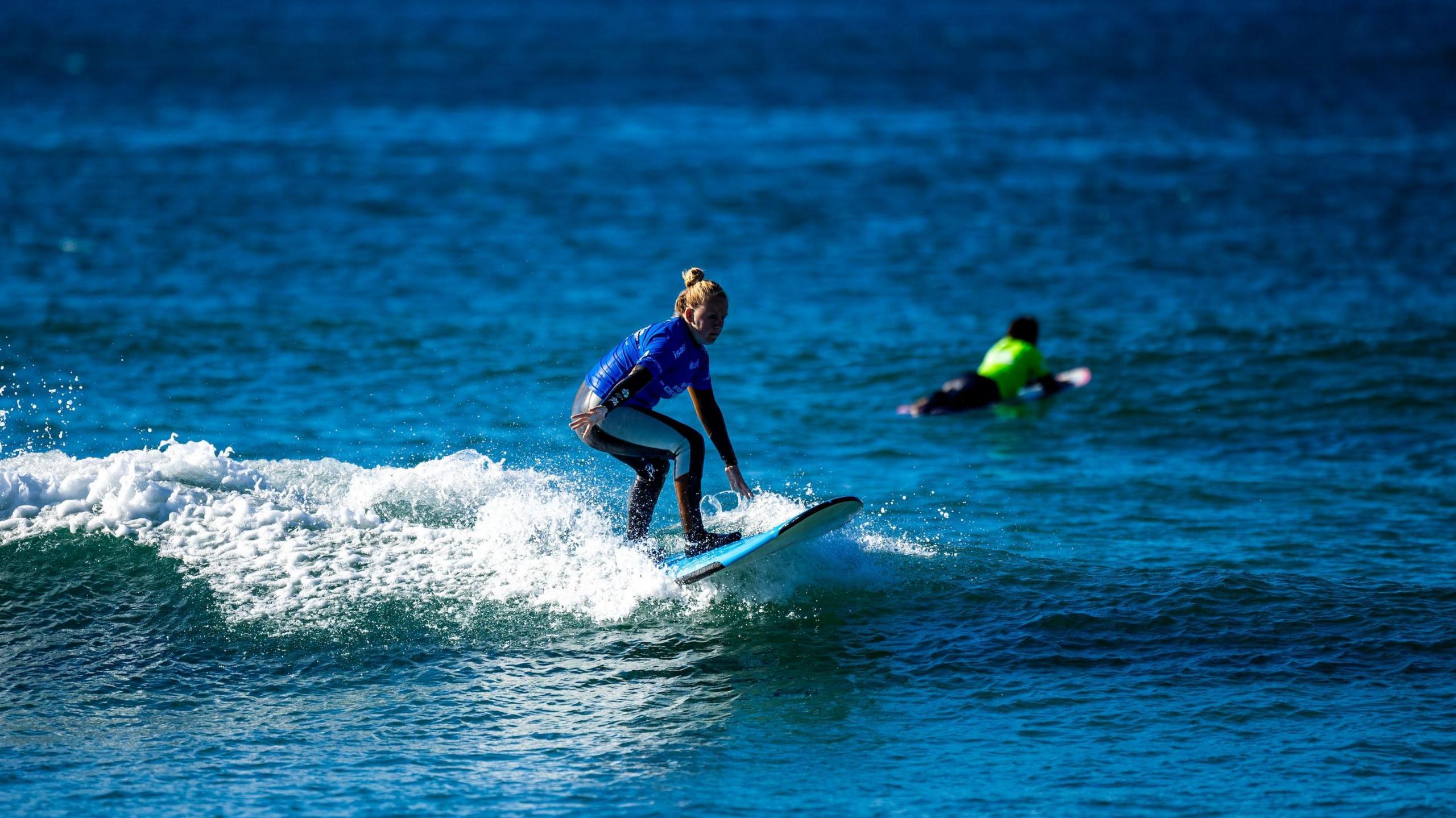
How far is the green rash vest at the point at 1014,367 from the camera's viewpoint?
57.8 feet

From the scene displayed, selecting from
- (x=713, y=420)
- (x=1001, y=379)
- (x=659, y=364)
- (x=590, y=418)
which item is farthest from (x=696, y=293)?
(x=1001, y=379)

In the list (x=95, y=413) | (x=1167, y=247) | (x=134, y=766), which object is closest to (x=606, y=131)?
(x=1167, y=247)

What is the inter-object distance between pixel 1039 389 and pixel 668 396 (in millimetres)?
9062

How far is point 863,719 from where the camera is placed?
869 centimetres

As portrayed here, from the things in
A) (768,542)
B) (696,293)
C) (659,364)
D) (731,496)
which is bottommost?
(768,542)

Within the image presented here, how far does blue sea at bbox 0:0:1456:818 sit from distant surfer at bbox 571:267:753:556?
69 cm

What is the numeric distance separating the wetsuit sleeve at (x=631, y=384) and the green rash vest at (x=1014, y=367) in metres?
8.87

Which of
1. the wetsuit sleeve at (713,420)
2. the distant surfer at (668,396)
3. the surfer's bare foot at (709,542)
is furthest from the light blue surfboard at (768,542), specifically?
the wetsuit sleeve at (713,420)

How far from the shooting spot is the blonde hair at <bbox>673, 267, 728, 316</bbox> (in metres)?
9.23

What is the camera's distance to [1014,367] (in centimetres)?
1767

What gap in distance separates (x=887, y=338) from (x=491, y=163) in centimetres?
2119

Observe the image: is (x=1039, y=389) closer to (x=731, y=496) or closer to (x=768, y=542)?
(x=731, y=496)

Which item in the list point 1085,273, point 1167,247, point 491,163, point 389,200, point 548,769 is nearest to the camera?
point 548,769

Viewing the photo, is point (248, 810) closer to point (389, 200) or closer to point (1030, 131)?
point (389, 200)
